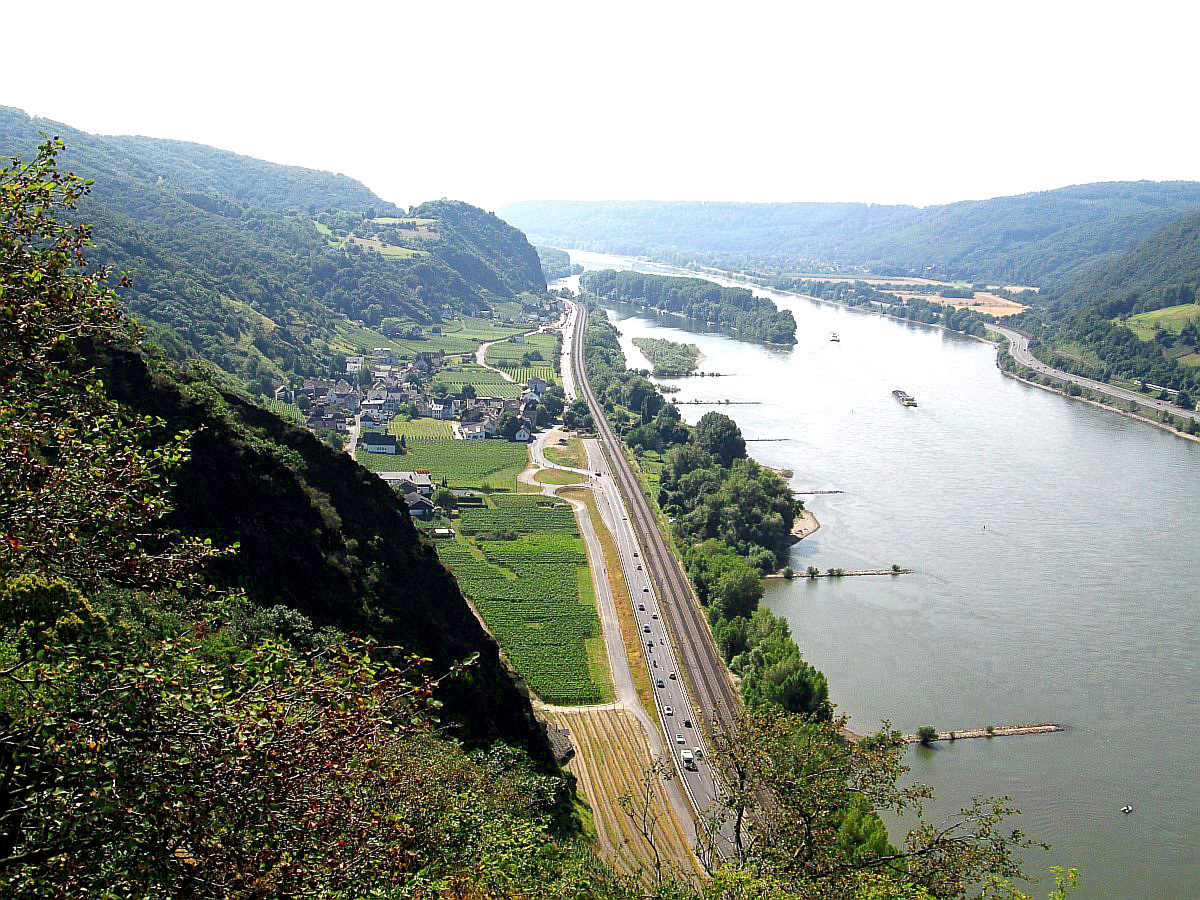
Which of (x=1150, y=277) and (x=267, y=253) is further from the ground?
(x=1150, y=277)

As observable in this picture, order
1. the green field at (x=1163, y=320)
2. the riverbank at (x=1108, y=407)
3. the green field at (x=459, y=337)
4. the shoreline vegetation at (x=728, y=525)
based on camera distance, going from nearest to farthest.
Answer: the shoreline vegetation at (x=728, y=525) < the riverbank at (x=1108, y=407) < the green field at (x=459, y=337) < the green field at (x=1163, y=320)

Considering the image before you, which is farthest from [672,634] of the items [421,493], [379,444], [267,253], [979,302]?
[979,302]

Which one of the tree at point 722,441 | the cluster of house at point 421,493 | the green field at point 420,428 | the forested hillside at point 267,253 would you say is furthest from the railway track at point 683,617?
the forested hillside at point 267,253

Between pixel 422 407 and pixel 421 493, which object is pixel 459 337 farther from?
pixel 421 493

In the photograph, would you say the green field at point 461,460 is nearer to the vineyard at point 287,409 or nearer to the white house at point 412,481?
the white house at point 412,481

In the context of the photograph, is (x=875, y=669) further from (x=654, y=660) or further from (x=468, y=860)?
(x=468, y=860)

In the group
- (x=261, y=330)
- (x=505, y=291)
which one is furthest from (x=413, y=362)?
(x=505, y=291)
